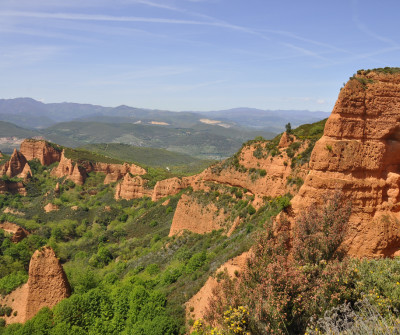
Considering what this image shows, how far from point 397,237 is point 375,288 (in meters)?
4.62

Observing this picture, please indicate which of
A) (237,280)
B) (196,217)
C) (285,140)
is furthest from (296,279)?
(196,217)

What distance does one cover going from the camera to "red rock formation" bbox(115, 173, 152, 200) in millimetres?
69625

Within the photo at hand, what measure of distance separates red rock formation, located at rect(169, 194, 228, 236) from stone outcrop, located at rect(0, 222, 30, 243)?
1195 inches

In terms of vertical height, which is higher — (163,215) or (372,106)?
(372,106)

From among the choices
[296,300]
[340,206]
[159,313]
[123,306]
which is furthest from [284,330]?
[123,306]

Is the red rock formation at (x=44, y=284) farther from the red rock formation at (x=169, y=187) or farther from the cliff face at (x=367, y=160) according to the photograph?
the red rock formation at (x=169, y=187)

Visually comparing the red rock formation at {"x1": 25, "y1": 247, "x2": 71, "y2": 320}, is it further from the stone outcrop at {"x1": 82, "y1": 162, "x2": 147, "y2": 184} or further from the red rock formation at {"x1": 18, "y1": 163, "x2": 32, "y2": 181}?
the red rock formation at {"x1": 18, "y1": 163, "x2": 32, "y2": 181}

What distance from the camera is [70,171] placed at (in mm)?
87438

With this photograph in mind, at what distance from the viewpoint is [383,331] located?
34.2 ft

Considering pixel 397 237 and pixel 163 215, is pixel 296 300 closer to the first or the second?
pixel 397 237

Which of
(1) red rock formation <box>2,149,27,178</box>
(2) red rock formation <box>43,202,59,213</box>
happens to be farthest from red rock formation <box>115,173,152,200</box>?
(1) red rock formation <box>2,149,27,178</box>

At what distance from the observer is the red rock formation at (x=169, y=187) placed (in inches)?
2149

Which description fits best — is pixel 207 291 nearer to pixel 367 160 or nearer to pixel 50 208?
pixel 367 160

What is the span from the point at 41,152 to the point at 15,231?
49.1m
